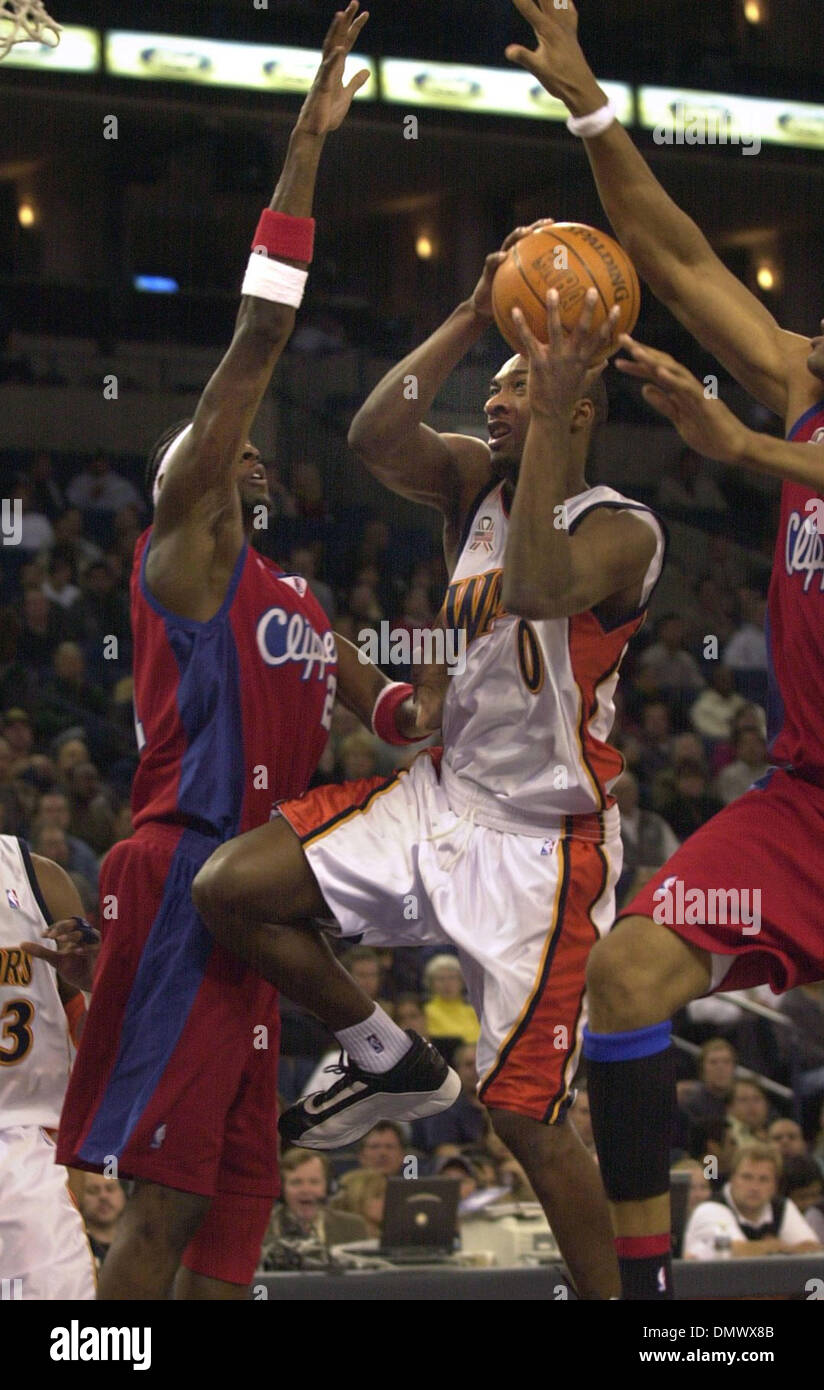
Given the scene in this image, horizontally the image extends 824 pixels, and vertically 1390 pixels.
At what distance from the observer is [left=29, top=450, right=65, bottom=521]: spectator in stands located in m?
11.0

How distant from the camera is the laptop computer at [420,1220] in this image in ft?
21.2

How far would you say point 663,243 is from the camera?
13.1ft

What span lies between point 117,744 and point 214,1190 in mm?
6081

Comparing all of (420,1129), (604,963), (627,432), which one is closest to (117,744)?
(420,1129)

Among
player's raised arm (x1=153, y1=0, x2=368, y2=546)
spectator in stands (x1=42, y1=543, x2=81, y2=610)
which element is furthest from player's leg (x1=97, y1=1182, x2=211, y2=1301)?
spectator in stands (x1=42, y1=543, x2=81, y2=610)

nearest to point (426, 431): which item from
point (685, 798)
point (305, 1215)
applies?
point (305, 1215)

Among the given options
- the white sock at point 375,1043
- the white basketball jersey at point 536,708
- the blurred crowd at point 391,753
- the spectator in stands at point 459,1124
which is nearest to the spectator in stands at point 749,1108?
the blurred crowd at point 391,753

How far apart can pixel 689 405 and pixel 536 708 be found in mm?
805

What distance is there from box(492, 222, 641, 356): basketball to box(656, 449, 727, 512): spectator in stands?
8438 mm

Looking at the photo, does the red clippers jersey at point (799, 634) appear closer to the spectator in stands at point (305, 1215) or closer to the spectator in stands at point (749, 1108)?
the spectator in stands at point (305, 1215)

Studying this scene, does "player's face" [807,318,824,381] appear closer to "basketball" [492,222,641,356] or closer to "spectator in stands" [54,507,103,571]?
"basketball" [492,222,641,356]

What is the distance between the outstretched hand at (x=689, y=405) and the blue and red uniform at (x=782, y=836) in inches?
15.1

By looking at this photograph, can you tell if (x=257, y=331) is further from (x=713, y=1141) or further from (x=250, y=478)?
(x=713, y=1141)

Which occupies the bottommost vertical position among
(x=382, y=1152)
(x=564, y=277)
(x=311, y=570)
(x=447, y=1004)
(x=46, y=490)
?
(x=382, y=1152)
